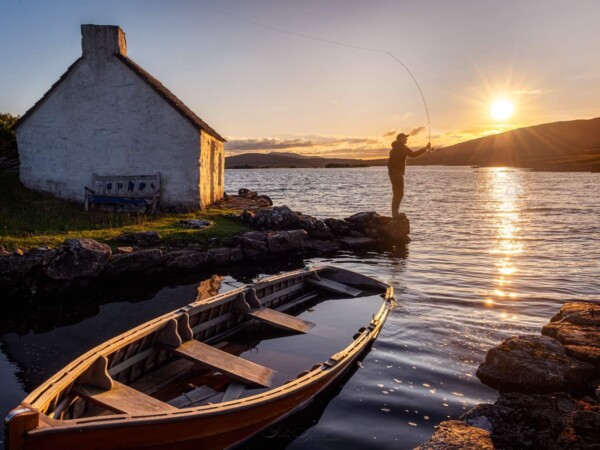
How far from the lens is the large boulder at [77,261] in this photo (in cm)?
1239

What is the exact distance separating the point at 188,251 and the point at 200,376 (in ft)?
28.7

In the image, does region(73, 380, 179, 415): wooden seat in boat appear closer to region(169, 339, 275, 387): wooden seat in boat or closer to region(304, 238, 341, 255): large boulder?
region(169, 339, 275, 387): wooden seat in boat

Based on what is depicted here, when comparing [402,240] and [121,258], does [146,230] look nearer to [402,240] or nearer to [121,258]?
[121,258]

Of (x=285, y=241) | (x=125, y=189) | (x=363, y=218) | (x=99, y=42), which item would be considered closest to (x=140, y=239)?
(x=285, y=241)

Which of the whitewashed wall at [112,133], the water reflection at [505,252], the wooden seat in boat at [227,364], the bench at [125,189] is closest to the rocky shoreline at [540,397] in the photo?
the wooden seat in boat at [227,364]

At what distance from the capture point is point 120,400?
529cm

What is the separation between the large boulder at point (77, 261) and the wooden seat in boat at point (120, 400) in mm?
7989

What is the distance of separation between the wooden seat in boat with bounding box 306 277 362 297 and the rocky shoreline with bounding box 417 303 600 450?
477 cm

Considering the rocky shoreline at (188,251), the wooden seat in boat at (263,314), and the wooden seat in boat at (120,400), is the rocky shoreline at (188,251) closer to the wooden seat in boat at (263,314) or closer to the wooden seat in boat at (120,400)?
the wooden seat in boat at (263,314)

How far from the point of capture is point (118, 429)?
14.0ft

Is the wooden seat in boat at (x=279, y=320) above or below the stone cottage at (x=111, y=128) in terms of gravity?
below

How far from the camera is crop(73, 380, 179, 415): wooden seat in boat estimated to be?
5098 millimetres

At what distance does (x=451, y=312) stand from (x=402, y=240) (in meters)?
12.0

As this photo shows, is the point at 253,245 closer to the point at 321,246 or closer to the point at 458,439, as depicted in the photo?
the point at 321,246
